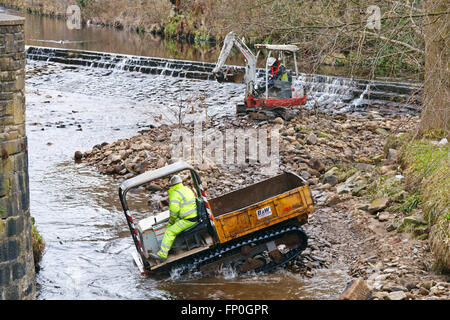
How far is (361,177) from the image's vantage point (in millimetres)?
12344

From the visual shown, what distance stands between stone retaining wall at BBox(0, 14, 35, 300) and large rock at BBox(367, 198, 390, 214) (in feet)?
19.7

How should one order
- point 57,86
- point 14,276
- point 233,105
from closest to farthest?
point 14,276
point 233,105
point 57,86

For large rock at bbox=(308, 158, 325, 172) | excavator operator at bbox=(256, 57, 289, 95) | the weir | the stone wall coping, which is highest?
the stone wall coping

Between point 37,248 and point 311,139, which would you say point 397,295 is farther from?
point 311,139

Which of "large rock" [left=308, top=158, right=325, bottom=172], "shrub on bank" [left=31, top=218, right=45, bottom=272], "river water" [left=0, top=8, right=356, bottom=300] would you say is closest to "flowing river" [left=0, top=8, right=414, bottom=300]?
"river water" [left=0, top=8, right=356, bottom=300]

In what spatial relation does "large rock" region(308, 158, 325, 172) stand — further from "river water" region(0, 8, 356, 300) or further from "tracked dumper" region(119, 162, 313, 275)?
"river water" region(0, 8, 356, 300)

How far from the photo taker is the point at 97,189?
13.8m

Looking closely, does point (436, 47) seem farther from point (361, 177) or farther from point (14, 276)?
point (14, 276)

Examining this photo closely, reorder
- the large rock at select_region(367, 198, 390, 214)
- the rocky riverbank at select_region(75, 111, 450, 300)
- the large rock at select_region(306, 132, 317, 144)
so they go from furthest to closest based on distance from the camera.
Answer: the large rock at select_region(306, 132, 317, 144) < the large rock at select_region(367, 198, 390, 214) < the rocky riverbank at select_region(75, 111, 450, 300)

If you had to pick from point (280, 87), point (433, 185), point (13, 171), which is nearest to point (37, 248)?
point (13, 171)

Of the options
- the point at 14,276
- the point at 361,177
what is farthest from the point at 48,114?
the point at 14,276

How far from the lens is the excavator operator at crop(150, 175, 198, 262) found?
870cm

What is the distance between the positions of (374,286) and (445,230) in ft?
4.63

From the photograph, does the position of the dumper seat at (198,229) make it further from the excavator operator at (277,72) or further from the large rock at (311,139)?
the excavator operator at (277,72)
